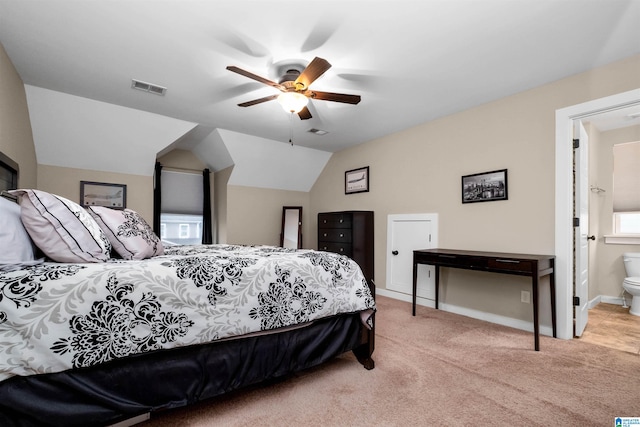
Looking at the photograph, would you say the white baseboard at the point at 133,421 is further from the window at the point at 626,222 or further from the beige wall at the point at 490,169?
the window at the point at 626,222

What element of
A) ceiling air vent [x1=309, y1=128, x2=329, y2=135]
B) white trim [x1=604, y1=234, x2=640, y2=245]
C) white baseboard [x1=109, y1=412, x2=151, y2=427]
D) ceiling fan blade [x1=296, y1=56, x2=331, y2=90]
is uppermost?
ceiling air vent [x1=309, y1=128, x2=329, y2=135]

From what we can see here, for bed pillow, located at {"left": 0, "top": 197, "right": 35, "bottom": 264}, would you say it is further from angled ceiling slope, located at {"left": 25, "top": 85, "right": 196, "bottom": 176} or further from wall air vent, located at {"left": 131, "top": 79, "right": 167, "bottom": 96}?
angled ceiling slope, located at {"left": 25, "top": 85, "right": 196, "bottom": 176}

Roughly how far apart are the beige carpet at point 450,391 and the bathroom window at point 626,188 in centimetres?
260

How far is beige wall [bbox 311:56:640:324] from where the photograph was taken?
2.78m

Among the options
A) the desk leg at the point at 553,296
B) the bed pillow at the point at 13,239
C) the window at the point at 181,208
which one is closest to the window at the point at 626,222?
the desk leg at the point at 553,296

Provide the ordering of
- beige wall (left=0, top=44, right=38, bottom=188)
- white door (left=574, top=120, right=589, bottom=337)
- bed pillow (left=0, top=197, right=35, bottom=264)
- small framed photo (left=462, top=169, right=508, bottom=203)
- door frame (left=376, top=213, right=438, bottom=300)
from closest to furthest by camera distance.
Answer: bed pillow (left=0, top=197, right=35, bottom=264), beige wall (left=0, top=44, right=38, bottom=188), white door (left=574, top=120, right=589, bottom=337), small framed photo (left=462, top=169, right=508, bottom=203), door frame (left=376, top=213, right=438, bottom=300)

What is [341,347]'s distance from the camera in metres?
1.98

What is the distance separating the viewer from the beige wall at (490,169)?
9.12 feet

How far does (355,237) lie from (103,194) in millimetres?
3358

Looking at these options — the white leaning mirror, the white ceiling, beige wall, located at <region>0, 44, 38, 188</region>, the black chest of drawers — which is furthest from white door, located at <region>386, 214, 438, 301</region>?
beige wall, located at <region>0, 44, 38, 188</region>

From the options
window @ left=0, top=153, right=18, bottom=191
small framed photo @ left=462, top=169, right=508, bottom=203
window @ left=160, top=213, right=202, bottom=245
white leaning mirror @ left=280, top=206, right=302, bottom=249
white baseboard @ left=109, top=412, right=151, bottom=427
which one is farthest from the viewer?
white leaning mirror @ left=280, top=206, right=302, bottom=249

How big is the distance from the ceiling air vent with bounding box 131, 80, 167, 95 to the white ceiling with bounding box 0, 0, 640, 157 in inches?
3.0

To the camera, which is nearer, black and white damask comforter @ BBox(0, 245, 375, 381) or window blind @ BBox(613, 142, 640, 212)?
black and white damask comforter @ BBox(0, 245, 375, 381)

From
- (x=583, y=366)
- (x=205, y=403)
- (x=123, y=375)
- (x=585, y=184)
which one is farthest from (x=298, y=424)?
(x=585, y=184)
